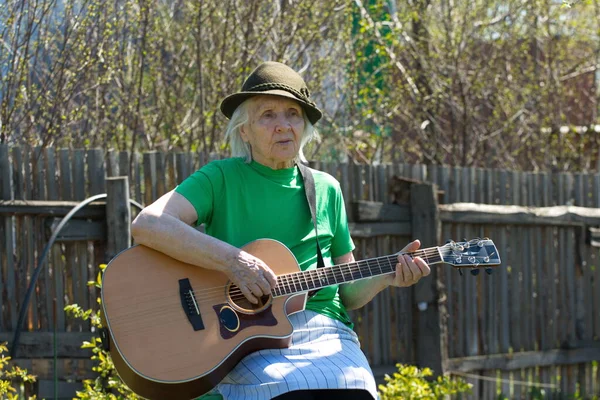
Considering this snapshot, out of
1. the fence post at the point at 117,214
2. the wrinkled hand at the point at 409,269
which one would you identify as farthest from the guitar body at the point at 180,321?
the fence post at the point at 117,214

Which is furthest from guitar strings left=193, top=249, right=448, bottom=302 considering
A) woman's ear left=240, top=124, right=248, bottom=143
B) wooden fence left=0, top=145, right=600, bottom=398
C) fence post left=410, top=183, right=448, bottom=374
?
fence post left=410, top=183, right=448, bottom=374

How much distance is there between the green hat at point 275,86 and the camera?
11.8 feet

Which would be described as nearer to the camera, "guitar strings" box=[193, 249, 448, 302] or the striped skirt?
the striped skirt

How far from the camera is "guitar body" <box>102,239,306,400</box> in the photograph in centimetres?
322

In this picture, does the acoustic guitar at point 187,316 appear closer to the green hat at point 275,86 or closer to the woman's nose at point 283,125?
the woman's nose at point 283,125

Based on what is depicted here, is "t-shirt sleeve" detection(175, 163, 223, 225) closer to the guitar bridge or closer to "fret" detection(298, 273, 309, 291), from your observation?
the guitar bridge

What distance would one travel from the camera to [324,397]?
3205 millimetres

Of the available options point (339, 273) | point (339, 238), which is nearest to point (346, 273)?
point (339, 273)

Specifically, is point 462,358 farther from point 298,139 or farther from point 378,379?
point 298,139

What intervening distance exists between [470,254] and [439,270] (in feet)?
10.0

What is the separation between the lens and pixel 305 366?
3.20 meters

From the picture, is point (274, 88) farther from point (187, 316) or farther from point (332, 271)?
point (187, 316)

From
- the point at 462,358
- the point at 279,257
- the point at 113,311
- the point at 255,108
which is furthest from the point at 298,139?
the point at 462,358

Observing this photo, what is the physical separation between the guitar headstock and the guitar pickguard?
Result: 0.76 m
